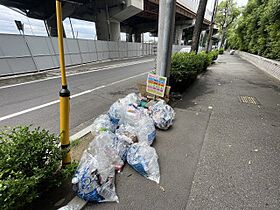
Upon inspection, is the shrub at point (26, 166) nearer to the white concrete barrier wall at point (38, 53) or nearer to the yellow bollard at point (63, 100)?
the yellow bollard at point (63, 100)

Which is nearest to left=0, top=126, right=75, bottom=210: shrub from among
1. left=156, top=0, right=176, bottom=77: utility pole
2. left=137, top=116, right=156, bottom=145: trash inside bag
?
left=137, top=116, right=156, bottom=145: trash inside bag

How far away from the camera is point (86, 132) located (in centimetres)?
319

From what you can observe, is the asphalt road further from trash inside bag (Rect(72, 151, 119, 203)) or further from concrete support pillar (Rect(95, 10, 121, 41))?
concrete support pillar (Rect(95, 10, 121, 41))

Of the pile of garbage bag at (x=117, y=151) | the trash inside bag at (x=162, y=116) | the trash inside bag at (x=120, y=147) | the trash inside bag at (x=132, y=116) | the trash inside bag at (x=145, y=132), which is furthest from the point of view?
the trash inside bag at (x=162, y=116)

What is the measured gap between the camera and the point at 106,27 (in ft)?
64.5

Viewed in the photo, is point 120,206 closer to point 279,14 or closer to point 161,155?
point 161,155

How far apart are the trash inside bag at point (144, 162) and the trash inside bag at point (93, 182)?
Result: 0.46 m

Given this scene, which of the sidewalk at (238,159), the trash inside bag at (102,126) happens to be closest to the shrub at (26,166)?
the trash inside bag at (102,126)

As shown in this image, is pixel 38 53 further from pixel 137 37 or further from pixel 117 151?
pixel 137 37

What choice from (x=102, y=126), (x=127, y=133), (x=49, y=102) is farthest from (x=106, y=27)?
(x=127, y=133)

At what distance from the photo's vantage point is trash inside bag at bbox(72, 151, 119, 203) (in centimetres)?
174

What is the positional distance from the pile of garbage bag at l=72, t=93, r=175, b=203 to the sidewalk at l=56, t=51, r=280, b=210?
5.4 inches

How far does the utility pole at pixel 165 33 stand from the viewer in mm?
3961

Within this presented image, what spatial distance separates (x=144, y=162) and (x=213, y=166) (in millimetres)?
1157
